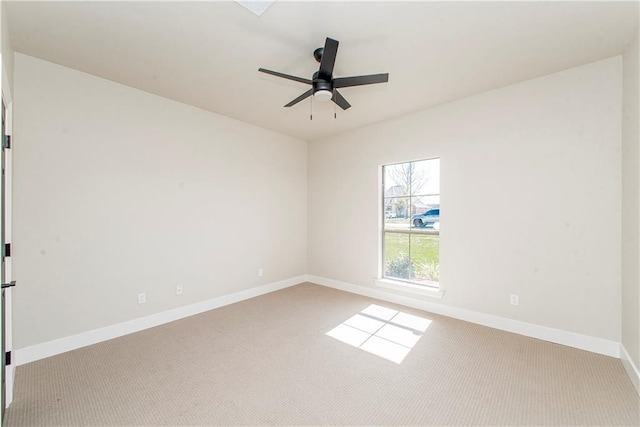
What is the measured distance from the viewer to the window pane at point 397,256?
4219 mm

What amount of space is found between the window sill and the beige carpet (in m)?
0.48

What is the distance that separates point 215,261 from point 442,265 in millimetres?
3083

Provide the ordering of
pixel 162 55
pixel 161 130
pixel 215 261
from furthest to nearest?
pixel 215 261 < pixel 161 130 < pixel 162 55

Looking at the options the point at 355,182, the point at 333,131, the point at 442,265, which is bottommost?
the point at 442,265

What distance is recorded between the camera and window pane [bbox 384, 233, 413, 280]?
4.22 metres

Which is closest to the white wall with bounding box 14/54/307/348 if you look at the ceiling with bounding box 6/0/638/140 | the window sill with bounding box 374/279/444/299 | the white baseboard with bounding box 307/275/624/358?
the ceiling with bounding box 6/0/638/140

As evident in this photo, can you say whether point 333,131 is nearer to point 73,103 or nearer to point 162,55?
point 162,55

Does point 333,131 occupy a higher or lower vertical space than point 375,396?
higher

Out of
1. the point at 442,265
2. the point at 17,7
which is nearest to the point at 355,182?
the point at 442,265

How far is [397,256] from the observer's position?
433cm

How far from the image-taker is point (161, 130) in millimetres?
3477

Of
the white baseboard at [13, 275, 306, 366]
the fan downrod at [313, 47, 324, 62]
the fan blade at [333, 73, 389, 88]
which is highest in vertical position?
the fan downrod at [313, 47, 324, 62]

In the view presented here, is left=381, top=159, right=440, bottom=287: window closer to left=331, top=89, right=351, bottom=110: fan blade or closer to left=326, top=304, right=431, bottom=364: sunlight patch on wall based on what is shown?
left=326, top=304, right=431, bottom=364: sunlight patch on wall

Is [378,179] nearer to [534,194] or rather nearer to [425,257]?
[425,257]
